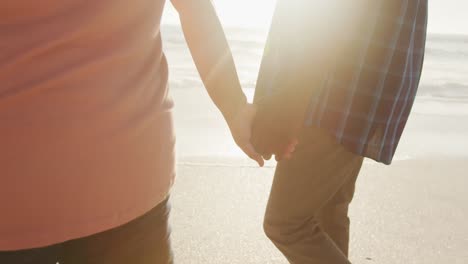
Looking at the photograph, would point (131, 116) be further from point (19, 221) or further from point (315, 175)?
point (315, 175)

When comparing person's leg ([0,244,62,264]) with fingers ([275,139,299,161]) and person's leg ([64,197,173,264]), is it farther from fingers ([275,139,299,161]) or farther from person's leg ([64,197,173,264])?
fingers ([275,139,299,161])

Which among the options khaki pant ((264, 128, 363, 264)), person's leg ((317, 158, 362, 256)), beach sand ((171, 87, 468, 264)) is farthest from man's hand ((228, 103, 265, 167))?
beach sand ((171, 87, 468, 264))

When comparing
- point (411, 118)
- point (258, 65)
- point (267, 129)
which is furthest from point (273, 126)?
point (258, 65)

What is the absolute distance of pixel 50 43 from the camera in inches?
36.2

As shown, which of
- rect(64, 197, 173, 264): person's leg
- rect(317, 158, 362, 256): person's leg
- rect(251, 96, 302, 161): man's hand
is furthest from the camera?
rect(317, 158, 362, 256): person's leg

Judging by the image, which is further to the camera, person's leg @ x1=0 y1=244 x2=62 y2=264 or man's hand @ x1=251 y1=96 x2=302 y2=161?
man's hand @ x1=251 y1=96 x2=302 y2=161

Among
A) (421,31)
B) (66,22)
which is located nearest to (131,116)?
(66,22)

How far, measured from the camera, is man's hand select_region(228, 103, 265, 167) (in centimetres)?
138

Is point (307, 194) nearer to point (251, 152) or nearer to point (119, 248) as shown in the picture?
point (251, 152)

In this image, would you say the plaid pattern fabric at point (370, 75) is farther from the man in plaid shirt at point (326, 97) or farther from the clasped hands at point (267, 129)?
the clasped hands at point (267, 129)

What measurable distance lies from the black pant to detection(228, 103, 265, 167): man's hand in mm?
332

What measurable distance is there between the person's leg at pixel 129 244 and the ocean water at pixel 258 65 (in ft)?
23.2

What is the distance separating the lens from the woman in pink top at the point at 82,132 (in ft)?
3.01

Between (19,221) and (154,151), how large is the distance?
247mm
